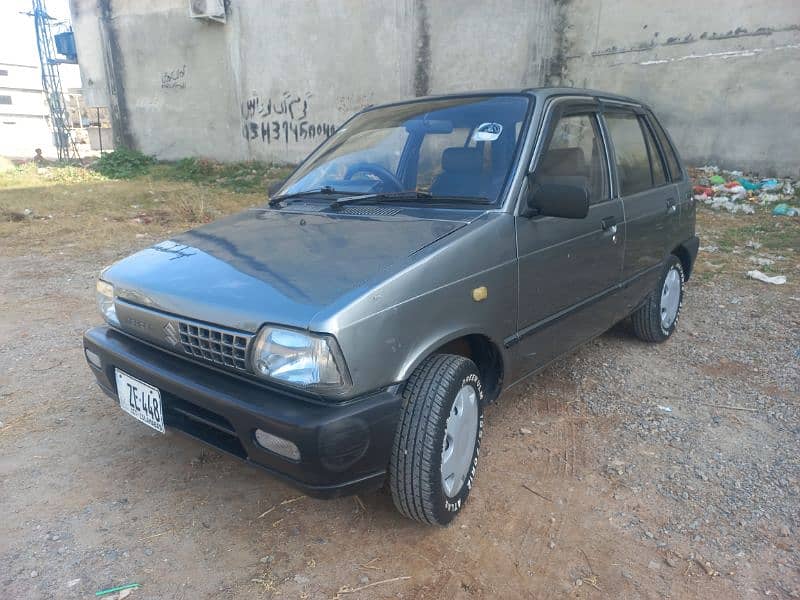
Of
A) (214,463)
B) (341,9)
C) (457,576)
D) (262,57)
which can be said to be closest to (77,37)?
(262,57)

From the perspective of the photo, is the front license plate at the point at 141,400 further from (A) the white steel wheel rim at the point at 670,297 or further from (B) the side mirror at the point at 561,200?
(A) the white steel wheel rim at the point at 670,297

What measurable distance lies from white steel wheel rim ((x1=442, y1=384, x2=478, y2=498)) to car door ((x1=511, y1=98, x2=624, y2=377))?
402 mm

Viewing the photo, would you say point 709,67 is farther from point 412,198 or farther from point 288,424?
point 288,424

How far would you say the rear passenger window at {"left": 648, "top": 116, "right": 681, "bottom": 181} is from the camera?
402cm

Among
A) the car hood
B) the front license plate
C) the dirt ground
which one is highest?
the car hood

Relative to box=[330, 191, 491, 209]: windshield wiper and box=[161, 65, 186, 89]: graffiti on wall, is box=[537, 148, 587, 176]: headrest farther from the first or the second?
box=[161, 65, 186, 89]: graffiti on wall

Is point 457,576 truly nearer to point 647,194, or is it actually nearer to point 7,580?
point 7,580

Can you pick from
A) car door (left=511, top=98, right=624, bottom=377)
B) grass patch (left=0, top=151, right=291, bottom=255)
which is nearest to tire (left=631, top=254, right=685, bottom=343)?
car door (left=511, top=98, right=624, bottom=377)

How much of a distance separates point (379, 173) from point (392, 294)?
47.4 inches

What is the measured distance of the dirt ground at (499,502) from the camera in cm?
205

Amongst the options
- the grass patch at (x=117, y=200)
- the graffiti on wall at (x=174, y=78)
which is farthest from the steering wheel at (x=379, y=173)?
the graffiti on wall at (x=174, y=78)

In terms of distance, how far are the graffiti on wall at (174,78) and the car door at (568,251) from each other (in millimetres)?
14312

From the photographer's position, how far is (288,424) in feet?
5.94

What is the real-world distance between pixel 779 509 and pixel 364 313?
1.98m
